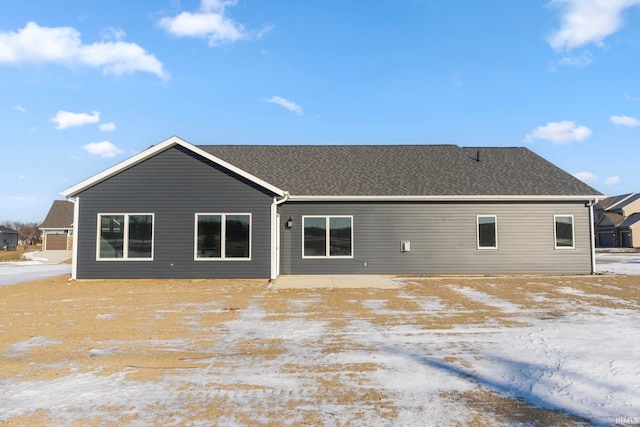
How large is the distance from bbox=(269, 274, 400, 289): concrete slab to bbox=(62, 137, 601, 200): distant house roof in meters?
2.90

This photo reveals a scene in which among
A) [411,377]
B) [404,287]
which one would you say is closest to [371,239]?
[404,287]

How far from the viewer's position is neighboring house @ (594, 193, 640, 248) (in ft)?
162

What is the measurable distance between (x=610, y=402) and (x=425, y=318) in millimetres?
3843

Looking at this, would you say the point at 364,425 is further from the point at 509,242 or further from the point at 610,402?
the point at 509,242

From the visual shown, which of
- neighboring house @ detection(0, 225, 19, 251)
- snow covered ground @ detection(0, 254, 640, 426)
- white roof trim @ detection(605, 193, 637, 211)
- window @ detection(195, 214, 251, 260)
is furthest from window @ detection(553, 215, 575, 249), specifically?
neighboring house @ detection(0, 225, 19, 251)

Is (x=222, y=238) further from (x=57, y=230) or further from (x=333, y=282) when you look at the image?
(x=57, y=230)

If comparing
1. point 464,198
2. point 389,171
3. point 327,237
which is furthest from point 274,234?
point 464,198

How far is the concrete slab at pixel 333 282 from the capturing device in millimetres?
12068

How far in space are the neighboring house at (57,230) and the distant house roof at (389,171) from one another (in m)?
27.2

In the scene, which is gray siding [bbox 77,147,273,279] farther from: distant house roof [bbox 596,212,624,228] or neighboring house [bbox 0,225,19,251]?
distant house roof [bbox 596,212,624,228]

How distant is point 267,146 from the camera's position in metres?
19.6

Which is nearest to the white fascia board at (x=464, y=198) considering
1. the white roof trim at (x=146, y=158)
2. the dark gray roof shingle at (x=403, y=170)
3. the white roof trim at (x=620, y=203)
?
the dark gray roof shingle at (x=403, y=170)

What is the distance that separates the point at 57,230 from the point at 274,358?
4084cm

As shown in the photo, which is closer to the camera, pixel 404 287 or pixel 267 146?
pixel 404 287
